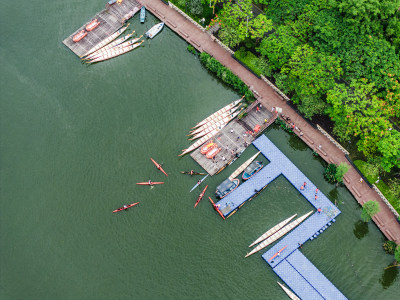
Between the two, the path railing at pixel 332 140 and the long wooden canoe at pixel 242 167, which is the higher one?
the long wooden canoe at pixel 242 167

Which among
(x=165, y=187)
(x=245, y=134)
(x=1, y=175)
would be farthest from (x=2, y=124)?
(x=245, y=134)

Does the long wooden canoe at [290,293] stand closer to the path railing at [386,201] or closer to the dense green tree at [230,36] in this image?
the path railing at [386,201]

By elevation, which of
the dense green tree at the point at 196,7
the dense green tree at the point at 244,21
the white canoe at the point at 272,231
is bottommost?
the white canoe at the point at 272,231

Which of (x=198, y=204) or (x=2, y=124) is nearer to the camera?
(x=198, y=204)

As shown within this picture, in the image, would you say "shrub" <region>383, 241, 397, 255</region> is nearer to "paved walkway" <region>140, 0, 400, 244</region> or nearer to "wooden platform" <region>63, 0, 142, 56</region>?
"paved walkway" <region>140, 0, 400, 244</region>

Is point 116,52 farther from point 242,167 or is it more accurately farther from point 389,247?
point 389,247

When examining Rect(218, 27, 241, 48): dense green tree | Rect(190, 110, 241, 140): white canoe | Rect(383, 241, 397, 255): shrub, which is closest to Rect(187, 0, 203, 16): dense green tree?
Rect(218, 27, 241, 48): dense green tree

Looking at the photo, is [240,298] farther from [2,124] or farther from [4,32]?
[4,32]

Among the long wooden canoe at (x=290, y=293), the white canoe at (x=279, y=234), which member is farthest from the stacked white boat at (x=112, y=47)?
the long wooden canoe at (x=290, y=293)
